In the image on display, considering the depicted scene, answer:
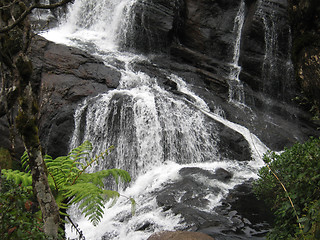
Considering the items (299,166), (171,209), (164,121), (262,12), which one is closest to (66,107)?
(164,121)

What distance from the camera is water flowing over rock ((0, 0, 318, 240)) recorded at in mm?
6941

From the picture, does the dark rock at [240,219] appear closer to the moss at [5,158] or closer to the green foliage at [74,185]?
the green foliage at [74,185]

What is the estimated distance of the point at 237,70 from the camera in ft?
46.0

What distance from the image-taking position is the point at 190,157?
9.70 m

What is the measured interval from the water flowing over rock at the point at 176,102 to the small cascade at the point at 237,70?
0.17 feet

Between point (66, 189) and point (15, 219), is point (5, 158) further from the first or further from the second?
point (15, 219)

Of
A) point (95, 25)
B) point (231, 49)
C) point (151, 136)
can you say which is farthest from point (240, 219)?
point (95, 25)

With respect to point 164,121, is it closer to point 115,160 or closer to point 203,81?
point 115,160

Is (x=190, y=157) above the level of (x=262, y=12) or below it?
below

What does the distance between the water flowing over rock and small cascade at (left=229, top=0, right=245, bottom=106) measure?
2.0 inches

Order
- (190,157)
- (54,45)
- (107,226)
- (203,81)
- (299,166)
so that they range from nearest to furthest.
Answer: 1. (299,166)
2. (107,226)
3. (190,157)
4. (54,45)
5. (203,81)

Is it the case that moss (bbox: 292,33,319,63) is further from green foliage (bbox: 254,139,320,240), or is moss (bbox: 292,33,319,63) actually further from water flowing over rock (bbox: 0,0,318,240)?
green foliage (bbox: 254,139,320,240)

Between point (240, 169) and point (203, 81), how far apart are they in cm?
524

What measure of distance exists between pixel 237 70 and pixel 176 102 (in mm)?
4957
